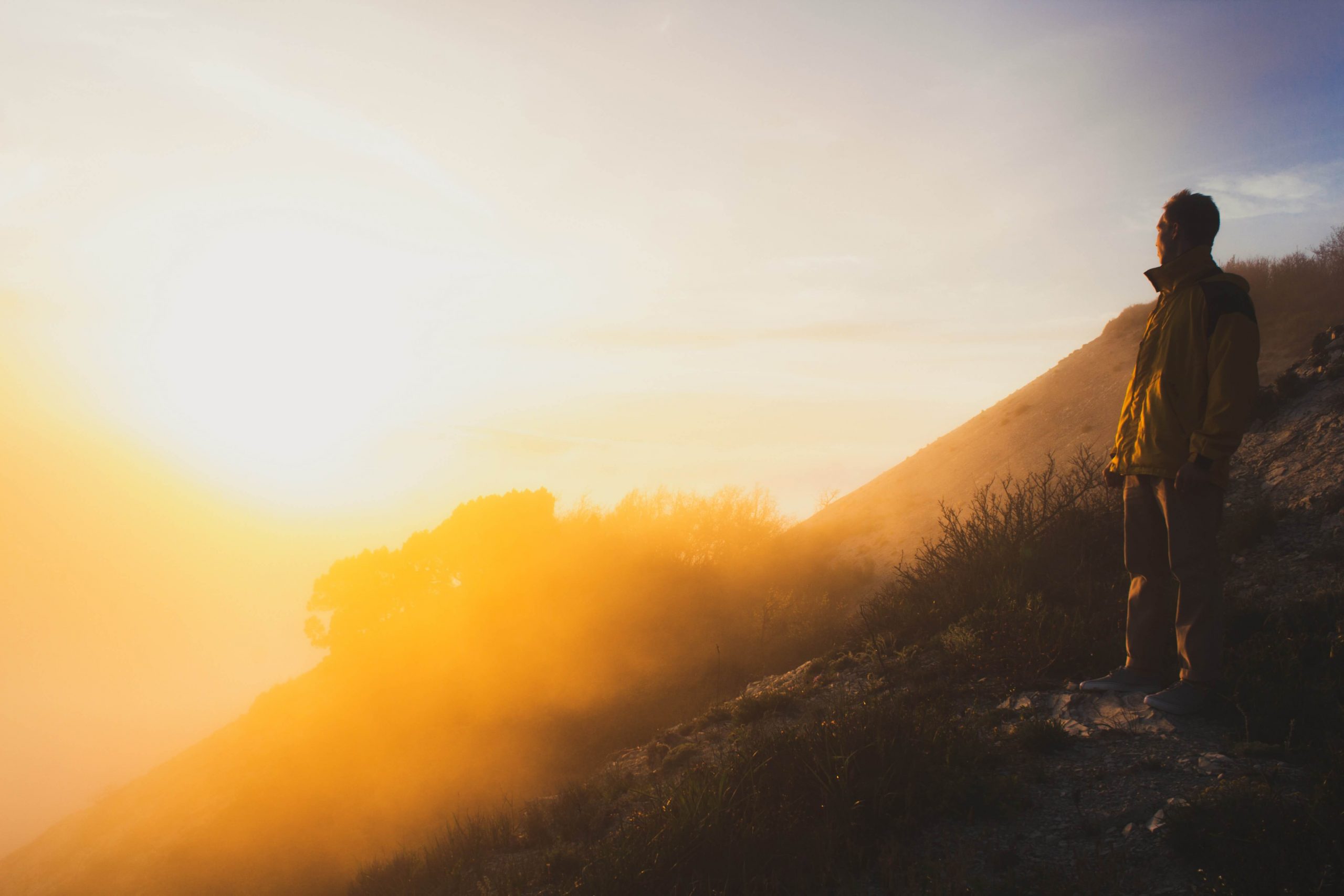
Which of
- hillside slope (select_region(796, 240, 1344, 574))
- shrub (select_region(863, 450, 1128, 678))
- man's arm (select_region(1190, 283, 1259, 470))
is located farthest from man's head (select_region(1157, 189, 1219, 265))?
hillside slope (select_region(796, 240, 1344, 574))

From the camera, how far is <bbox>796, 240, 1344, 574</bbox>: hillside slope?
13.9 metres

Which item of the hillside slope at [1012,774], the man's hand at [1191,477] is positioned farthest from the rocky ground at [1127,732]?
the man's hand at [1191,477]

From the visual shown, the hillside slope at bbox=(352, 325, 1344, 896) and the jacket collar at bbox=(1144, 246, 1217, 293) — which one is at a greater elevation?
the jacket collar at bbox=(1144, 246, 1217, 293)

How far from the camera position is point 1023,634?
15.7 feet

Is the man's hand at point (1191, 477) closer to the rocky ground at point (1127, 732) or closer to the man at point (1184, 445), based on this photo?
the man at point (1184, 445)

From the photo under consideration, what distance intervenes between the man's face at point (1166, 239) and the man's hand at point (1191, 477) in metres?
1.22

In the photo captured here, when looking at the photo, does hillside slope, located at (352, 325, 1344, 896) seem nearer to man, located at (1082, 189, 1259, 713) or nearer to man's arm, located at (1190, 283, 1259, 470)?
man, located at (1082, 189, 1259, 713)

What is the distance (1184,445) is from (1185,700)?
52.7 inches

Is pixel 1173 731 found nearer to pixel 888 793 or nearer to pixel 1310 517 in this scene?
pixel 888 793

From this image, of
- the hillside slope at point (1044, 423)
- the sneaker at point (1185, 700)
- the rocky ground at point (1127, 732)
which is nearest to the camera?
the rocky ground at point (1127, 732)

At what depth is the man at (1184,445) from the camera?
3.36 meters

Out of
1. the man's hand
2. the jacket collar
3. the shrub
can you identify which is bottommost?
the shrub

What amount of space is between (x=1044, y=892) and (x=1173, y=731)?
1459 millimetres

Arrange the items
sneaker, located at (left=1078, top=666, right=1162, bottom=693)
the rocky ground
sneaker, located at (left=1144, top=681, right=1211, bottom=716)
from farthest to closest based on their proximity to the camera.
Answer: sneaker, located at (left=1078, top=666, right=1162, bottom=693)
sneaker, located at (left=1144, top=681, right=1211, bottom=716)
the rocky ground
